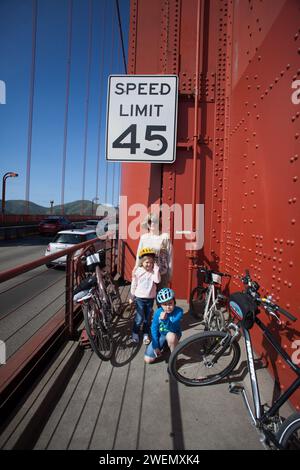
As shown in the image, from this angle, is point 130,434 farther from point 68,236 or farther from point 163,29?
point 68,236

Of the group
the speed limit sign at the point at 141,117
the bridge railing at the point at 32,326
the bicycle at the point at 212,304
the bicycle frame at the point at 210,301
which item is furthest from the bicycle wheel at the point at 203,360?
the speed limit sign at the point at 141,117

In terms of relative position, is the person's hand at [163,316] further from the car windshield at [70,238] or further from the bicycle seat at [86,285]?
the car windshield at [70,238]

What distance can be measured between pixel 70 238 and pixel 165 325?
7.94m

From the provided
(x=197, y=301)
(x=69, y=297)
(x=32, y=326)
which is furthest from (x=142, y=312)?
(x=32, y=326)

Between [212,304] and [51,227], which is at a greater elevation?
[51,227]

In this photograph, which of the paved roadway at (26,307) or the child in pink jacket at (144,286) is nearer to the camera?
the child in pink jacket at (144,286)

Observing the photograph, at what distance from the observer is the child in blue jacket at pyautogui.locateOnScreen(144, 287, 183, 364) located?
9.57 ft

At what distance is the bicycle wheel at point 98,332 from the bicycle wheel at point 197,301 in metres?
1.60

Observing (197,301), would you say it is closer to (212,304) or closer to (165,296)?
(212,304)

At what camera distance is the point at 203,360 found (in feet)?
9.42

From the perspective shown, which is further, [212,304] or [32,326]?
[32,326]

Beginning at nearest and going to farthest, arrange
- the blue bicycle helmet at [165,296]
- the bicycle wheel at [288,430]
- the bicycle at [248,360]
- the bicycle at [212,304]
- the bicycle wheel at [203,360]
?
the bicycle wheel at [288,430], the bicycle at [248,360], the bicycle wheel at [203,360], the blue bicycle helmet at [165,296], the bicycle at [212,304]

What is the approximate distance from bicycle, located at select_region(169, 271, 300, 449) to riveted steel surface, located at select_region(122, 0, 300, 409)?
13.6 inches

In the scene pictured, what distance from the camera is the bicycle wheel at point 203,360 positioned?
260cm
